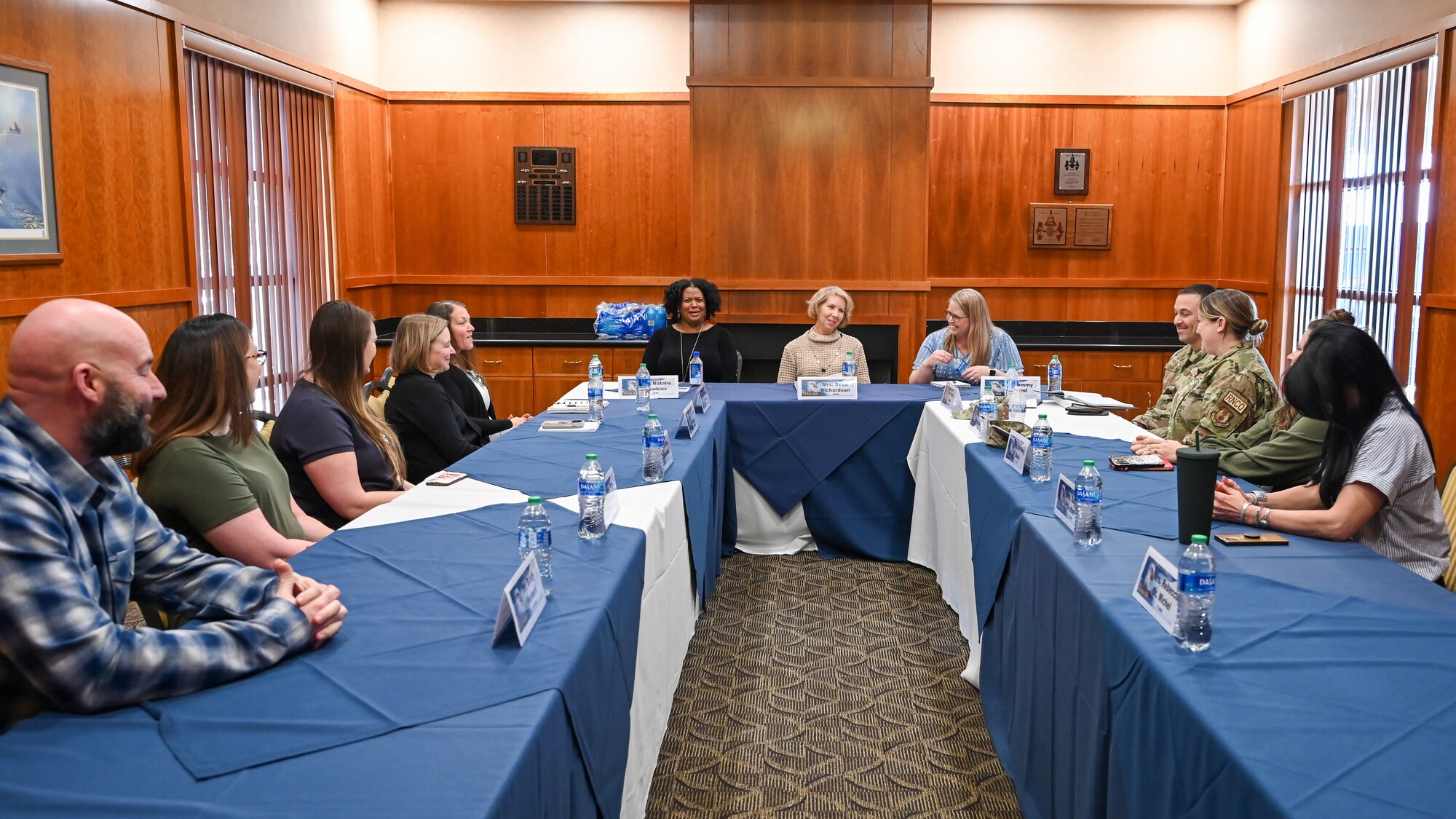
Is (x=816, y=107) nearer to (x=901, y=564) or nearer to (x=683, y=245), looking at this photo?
(x=683, y=245)

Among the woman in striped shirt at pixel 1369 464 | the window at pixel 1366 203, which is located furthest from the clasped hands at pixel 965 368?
the woman in striped shirt at pixel 1369 464

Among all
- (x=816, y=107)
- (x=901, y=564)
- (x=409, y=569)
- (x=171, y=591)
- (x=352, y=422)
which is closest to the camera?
(x=171, y=591)

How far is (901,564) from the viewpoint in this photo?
177 inches

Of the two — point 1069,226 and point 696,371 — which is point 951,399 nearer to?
point 696,371

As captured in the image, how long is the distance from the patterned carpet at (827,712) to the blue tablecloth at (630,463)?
290 mm

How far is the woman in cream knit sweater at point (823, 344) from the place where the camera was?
16.7ft

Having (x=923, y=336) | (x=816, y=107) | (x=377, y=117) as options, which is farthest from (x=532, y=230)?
(x=923, y=336)

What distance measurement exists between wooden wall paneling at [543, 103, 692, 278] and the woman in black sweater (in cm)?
184

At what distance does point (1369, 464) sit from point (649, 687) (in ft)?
5.43

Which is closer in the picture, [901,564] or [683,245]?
[901,564]

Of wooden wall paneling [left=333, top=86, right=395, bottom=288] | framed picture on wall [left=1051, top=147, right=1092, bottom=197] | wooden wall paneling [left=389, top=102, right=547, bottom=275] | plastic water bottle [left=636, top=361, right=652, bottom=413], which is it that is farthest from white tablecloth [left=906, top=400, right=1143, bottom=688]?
wooden wall paneling [left=333, top=86, right=395, bottom=288]

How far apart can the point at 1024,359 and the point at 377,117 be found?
4475 mm

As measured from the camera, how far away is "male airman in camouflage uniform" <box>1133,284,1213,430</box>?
4.29 meters

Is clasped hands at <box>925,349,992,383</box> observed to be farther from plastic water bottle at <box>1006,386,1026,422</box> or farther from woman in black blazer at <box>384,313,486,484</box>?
woman in black blazer at <box>384,313,486,484</box>
